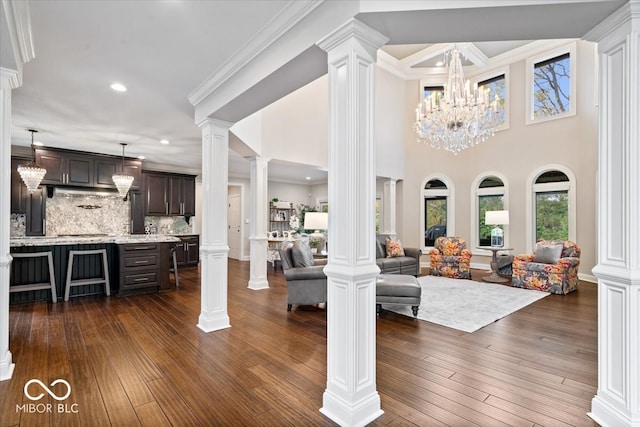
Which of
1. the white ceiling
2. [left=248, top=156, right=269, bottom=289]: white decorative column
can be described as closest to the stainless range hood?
the white ceiling

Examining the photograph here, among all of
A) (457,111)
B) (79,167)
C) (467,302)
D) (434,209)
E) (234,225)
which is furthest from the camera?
(234,225)

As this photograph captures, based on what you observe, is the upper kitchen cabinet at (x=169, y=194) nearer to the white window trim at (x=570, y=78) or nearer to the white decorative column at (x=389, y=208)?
the white decorative column at (x=389, y=208)

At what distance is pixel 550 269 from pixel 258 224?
5007mm

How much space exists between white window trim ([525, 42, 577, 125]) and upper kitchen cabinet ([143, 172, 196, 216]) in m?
8.21

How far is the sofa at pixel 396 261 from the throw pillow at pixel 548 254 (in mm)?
2134

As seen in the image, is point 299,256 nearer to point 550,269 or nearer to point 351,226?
point 351,226

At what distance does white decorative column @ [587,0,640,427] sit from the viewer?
5.57 feet

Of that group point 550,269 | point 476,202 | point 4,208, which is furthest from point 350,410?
point 476,202

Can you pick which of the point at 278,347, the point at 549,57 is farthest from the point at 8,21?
the point at 549,57

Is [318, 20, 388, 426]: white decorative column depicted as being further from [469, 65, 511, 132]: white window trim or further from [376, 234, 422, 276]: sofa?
[469, 65, 511, 132]: white window trim

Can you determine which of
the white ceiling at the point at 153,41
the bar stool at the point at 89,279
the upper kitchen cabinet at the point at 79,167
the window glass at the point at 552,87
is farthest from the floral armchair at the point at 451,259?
the upper kitchen cabinet at the point at 79,167

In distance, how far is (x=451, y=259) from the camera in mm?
6641

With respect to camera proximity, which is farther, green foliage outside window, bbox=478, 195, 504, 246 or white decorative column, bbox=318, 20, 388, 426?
green foliage outside window, bbox=478, 195, 504, 246

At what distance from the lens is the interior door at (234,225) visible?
9.70m
